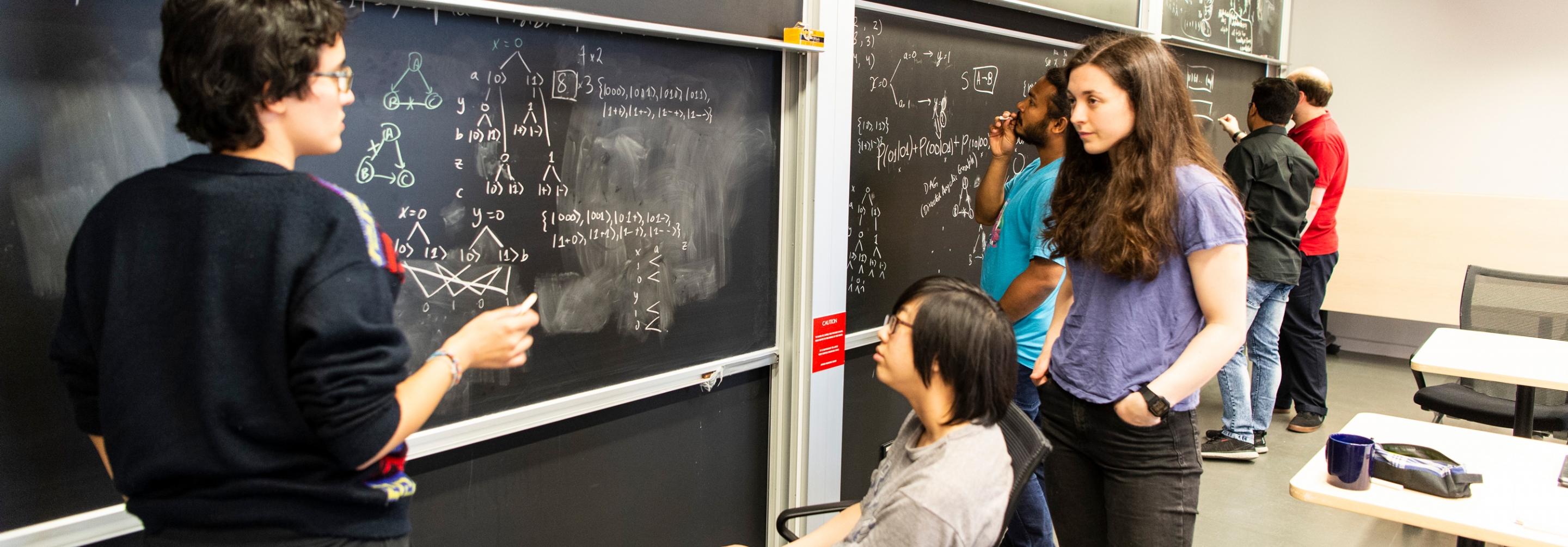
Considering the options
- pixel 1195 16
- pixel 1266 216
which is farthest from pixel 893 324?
pixel 1195 16

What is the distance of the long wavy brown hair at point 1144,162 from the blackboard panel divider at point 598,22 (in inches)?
29.7

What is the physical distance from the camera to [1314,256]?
174 inches

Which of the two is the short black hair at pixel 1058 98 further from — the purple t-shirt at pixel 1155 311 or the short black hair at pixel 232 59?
the short black hair at pixel 232 59

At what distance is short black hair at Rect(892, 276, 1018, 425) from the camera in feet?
4.64

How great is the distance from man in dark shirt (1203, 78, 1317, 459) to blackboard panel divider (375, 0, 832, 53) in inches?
98.3

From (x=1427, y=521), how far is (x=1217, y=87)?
3.66 meters

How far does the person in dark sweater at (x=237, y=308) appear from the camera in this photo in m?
0.98

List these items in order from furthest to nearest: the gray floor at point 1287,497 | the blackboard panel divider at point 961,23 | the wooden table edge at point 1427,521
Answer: the gray floor at point 1287,497 → the blackboard panel divider at point 961,23 → the wooden table edge at point 1427,521

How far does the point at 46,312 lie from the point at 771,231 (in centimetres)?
150

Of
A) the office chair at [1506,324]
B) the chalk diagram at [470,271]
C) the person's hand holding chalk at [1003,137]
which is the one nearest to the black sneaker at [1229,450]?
the office chair at [1506,324]

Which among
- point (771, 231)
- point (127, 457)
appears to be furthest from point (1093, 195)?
point (127, 457)

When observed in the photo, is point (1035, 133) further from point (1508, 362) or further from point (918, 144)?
point (1508, 362)

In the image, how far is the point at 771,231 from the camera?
2.41m

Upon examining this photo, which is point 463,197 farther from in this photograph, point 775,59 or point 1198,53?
point 1198,53
